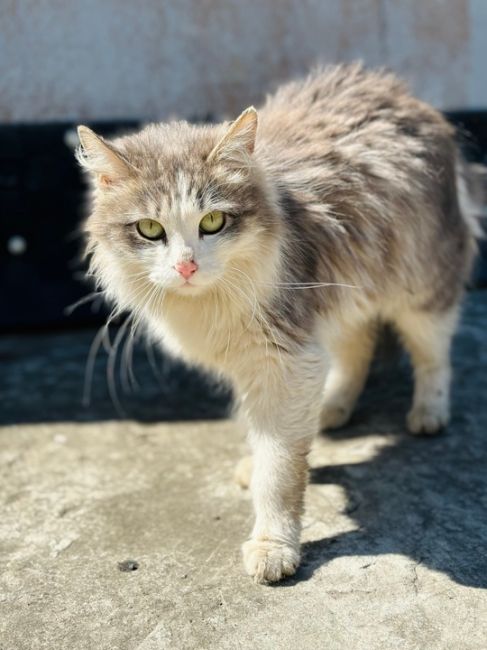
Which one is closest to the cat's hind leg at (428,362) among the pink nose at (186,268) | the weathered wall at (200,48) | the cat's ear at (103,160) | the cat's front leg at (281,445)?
the cat's front leg at (281,445)

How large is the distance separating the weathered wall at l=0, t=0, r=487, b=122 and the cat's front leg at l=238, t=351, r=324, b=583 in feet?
8.94

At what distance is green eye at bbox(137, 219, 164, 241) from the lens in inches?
104

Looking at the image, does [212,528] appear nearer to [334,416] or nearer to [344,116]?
[334,416]

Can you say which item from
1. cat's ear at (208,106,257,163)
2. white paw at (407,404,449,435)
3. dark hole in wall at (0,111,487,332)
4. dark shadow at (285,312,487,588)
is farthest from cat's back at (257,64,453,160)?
dark hole in wall at (0,111,487,332)

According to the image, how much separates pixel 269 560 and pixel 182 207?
1.16 m

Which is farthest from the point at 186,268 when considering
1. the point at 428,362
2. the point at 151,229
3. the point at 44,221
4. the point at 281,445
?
the point at 44,221

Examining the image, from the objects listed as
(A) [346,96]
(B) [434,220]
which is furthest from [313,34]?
(B) [434,220]

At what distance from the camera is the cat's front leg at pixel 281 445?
2.78 metres

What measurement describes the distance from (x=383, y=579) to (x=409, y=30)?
3736 mm

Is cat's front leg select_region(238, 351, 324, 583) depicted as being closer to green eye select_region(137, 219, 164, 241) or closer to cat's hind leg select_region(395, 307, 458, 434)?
green eye select_region(137, 219, 164, 241)

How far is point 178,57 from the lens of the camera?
198 inches

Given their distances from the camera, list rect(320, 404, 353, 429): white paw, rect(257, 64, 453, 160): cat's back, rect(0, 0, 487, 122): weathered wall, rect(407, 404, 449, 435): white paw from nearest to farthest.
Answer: rect(257, 64, 453, 160): cat's back
rect(407, 404, 449, 435): white paw
rect(320, 404, 353, 429): white paw
rect(0, 0, 487, 122): weathered wall

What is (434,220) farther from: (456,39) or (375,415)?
(456,39)

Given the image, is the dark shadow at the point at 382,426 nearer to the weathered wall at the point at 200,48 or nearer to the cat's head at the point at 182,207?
→ the cat's head at the point at 182,207
